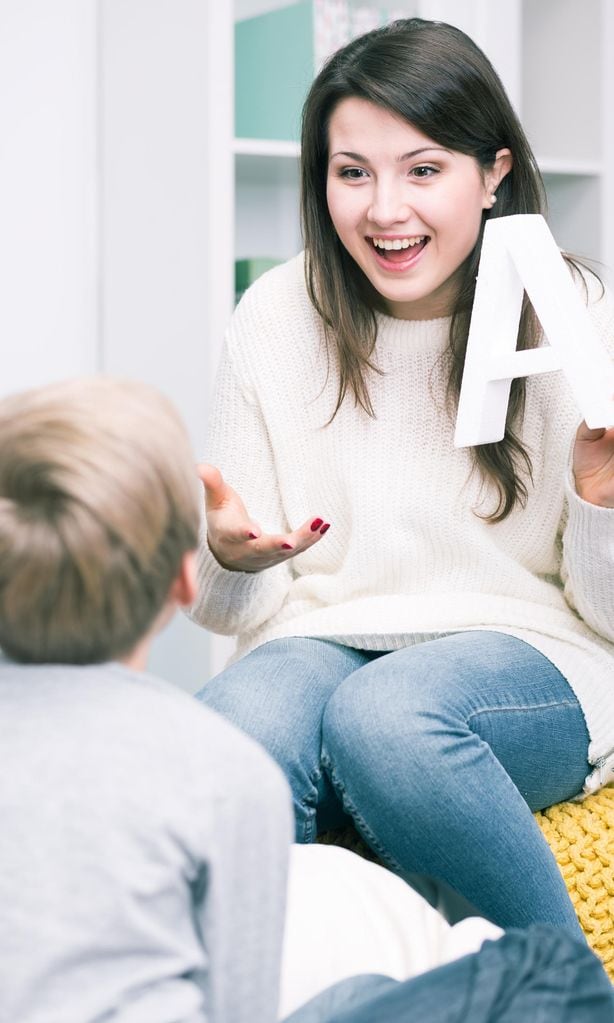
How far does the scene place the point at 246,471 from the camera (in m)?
1.59

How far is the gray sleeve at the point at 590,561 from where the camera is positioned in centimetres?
138

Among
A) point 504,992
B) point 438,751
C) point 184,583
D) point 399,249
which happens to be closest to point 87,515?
point 184,583

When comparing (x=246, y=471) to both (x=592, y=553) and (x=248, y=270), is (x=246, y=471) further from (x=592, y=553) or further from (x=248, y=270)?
(x=248, y=270)

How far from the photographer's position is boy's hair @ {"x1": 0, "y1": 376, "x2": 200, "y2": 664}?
800mm

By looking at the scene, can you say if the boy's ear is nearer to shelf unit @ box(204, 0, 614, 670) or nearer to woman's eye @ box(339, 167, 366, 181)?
woman's eye @ box(339, 167, 366, 181)

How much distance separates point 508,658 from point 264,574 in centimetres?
31

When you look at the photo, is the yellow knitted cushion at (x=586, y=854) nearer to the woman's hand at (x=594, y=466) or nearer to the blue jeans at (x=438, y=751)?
the blue jeans at (x=438, y=751)

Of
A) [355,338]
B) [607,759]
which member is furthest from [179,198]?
[607,759]

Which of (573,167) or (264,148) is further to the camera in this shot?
(573,167)

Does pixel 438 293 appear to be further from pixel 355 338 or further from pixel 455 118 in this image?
pixel 455 118

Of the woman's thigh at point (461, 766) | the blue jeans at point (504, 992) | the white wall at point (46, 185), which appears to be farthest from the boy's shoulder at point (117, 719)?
the white wall at point (46, 185)

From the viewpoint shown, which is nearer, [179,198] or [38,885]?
[38,885]

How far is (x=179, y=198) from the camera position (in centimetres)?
207

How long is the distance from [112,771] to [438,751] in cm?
51
